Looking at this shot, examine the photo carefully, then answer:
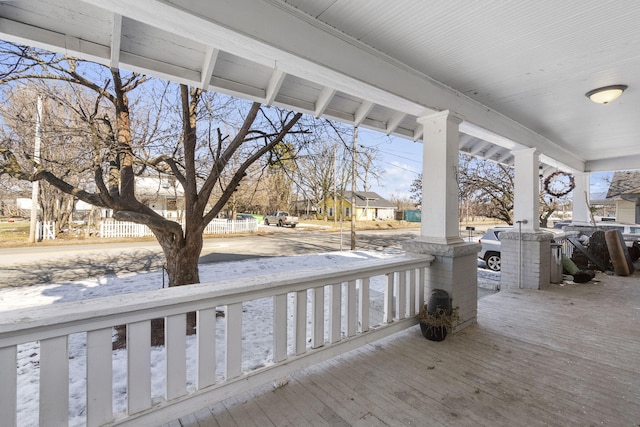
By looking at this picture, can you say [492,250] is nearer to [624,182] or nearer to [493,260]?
[493,260]

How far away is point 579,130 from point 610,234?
256 cm

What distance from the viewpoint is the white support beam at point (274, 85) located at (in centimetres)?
248

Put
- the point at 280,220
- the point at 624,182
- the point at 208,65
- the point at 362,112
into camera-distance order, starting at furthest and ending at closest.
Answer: the point at 280,220 → the point at 624,182 → the point at 362,112 → the point at 208,65

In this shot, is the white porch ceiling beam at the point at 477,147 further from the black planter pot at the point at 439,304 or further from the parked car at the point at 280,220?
the parked car at the point at 280,220

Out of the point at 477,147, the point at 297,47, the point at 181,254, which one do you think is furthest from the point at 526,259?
the point at 181,254

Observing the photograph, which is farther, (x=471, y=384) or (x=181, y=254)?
(x=181, y=254)

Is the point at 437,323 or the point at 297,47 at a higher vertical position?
the point at 297,47

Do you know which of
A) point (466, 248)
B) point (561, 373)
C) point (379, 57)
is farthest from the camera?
point (466, 248)

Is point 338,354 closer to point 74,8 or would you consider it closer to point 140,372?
point 140,372

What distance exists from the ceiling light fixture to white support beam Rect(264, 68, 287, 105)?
3.11 meters

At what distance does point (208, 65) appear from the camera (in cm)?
218

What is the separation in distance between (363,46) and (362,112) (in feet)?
3.52

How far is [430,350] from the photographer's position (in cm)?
258

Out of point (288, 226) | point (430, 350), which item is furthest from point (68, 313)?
point (288, 226)
